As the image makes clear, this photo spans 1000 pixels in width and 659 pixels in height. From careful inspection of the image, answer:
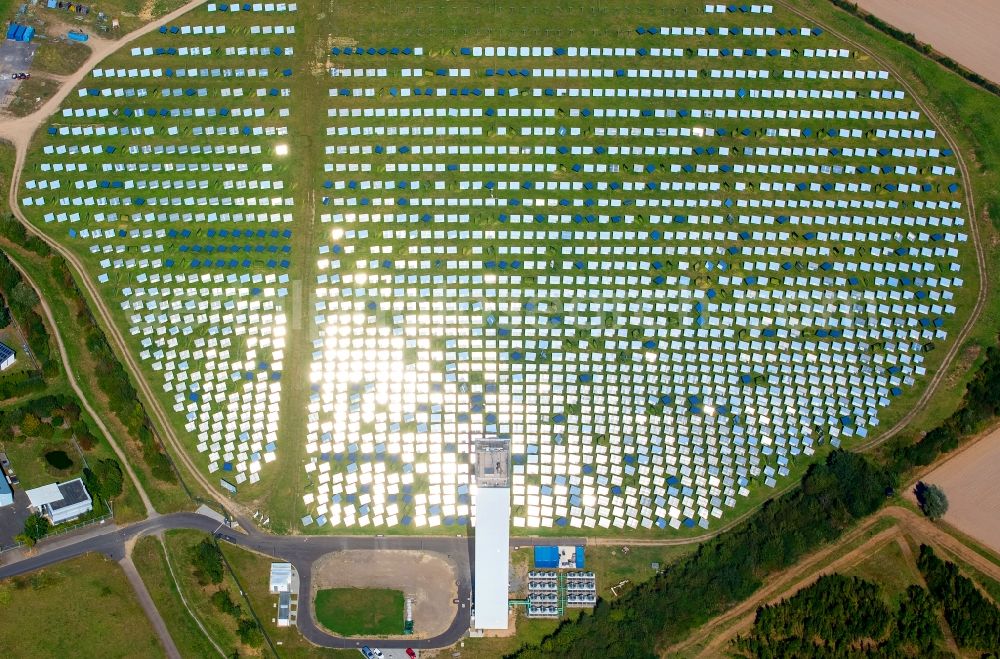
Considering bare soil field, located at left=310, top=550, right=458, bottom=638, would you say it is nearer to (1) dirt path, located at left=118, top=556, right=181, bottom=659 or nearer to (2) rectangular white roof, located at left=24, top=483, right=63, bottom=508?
(1) dirt path, located at left=118, top=556, right=181, bottom=659

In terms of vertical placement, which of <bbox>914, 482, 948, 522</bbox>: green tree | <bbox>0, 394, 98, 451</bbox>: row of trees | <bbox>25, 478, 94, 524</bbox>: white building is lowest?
<bbox>914, 482, 948, 522</bbox>: green tree

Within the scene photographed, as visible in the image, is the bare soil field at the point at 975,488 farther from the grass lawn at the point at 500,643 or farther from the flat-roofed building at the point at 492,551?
the flat-roofed building at the point at 492,551

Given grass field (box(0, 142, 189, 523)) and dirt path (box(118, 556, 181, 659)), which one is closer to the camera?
dirt path (box(118, 556, 181, 659))

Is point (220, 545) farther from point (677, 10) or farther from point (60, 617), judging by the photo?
point (677, 10)

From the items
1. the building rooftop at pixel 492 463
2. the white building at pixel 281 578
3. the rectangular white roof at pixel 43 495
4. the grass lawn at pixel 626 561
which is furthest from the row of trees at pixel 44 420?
the grass lawn at pixel 626 561

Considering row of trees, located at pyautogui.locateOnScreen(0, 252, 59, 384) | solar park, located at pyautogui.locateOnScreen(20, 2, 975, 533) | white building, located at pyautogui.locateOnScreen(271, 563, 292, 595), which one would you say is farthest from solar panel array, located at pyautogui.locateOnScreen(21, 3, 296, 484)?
white building, located at pyautogui.locateOnScreen(271, 563, 292, 595)
